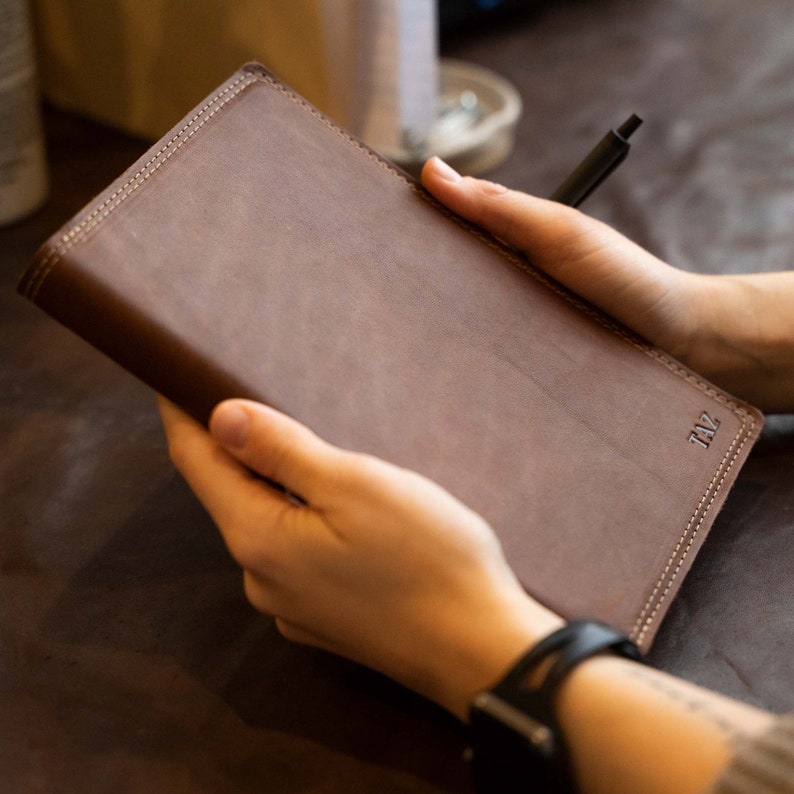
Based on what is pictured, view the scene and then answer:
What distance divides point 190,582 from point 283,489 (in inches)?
4.6

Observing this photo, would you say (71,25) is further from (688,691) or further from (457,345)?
(688,691)

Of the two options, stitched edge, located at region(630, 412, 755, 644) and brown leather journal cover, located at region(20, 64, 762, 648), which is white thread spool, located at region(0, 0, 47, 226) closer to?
brown leather journal cover, located at region(20, 64, 762, 648)

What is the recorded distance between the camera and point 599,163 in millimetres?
786

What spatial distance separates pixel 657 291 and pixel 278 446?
362 millimetres

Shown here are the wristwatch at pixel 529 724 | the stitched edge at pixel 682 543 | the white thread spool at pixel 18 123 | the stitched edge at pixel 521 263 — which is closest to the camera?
the wristwatch at pixel 529 724

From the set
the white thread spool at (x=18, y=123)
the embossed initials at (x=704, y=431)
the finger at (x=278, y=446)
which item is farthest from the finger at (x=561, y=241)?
the white thread spool at (x=18, y=123)

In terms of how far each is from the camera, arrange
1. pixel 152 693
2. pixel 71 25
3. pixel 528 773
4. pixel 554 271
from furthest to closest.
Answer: pixel 71 25 → pixel 554 271 → pixel 152 693 → pixel 528 773

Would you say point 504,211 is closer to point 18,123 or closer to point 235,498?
point 235,498

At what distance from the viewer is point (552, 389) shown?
2.16ft

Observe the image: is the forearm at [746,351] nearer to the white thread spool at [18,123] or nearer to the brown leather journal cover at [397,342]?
the brown leather journal cover at [397,342]

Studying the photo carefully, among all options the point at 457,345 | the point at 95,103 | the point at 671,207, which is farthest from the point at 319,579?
the point at 95,103

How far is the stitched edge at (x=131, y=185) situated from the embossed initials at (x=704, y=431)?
39 cm

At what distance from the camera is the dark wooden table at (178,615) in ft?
1.84

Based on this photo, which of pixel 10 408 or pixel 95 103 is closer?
pixel 10 408
